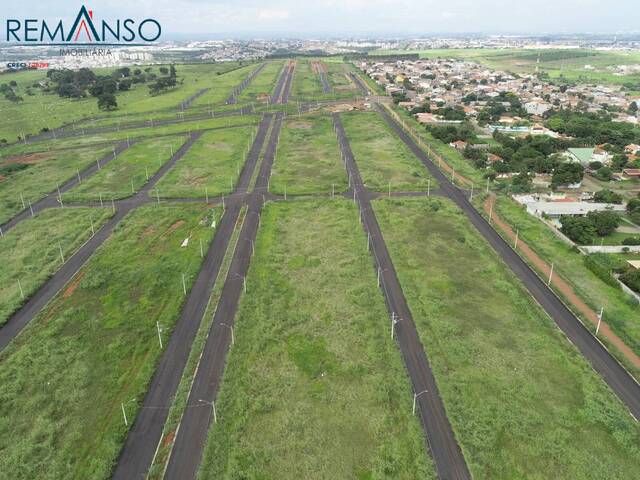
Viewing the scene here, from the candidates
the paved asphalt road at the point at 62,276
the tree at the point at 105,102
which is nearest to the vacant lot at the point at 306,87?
the tree at the point at 105,102

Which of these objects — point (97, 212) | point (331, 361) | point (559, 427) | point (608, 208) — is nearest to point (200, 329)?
point (331, 361)

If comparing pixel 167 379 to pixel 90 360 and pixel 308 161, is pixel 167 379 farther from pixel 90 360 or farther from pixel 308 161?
pixel 308 161

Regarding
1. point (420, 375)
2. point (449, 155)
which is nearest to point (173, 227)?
point (420, 375)

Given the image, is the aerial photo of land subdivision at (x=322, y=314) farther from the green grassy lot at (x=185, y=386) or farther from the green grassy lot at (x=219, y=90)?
the green grassy lot at (x=219, y=90)

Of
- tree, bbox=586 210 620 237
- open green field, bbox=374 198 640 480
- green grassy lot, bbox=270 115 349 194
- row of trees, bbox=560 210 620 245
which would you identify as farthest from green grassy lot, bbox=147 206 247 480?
tree, bbox=586 210 620 237

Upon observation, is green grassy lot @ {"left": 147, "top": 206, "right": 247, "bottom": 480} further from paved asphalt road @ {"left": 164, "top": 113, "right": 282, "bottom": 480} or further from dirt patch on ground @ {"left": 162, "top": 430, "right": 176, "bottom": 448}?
paved asphalt road @ {"left": 164, "top": 113, "right": 282, "bottom": 480}
